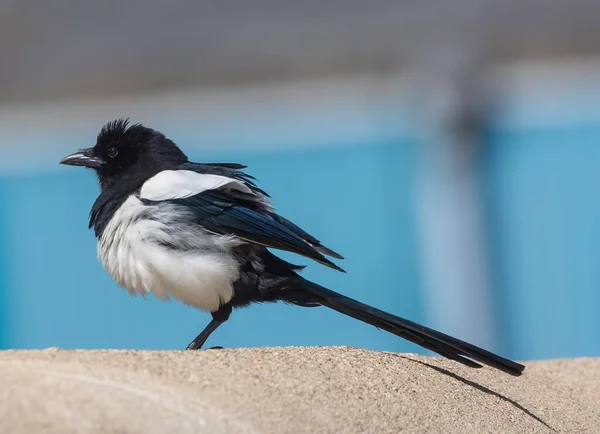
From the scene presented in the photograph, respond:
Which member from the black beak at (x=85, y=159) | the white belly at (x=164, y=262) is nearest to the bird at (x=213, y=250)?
the white belly at (x=164, y=262)

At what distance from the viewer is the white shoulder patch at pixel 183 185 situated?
3.89 metres

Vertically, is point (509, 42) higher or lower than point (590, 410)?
higher

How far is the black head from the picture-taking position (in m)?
4.25

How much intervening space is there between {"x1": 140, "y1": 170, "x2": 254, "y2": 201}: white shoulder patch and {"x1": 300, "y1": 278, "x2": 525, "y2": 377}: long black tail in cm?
44

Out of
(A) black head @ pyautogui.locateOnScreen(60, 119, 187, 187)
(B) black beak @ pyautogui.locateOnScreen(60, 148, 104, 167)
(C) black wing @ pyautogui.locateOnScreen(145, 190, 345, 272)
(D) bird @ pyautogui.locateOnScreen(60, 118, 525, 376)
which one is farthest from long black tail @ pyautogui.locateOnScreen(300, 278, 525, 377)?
(B) black beak @ pyautogui.locateOnScreen(60, 148, 104, 167)

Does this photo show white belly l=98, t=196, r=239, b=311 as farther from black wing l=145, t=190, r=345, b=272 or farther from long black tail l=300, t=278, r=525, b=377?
long black tail l=300, t=278, r=525, b=377

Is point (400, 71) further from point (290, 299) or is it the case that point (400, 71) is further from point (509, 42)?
point (290, 299)

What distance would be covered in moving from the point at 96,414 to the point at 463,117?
5.77 m

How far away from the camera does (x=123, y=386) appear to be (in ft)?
9.15

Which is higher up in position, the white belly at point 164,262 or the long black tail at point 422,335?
the white belly at point 164,262

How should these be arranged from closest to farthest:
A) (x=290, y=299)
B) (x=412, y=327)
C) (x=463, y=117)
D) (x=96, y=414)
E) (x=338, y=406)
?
(x=96, y=414) < (x=338, y=406) < (x=412, y=327) < (x=290, y=299) < (x=463, y=117)

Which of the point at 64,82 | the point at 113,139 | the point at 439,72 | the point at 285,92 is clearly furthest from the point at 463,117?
the point at 113,139

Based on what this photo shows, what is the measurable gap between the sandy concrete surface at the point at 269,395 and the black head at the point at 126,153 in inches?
41.7

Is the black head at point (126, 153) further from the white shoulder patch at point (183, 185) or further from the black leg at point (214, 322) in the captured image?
the black leg at point (214, 322)
